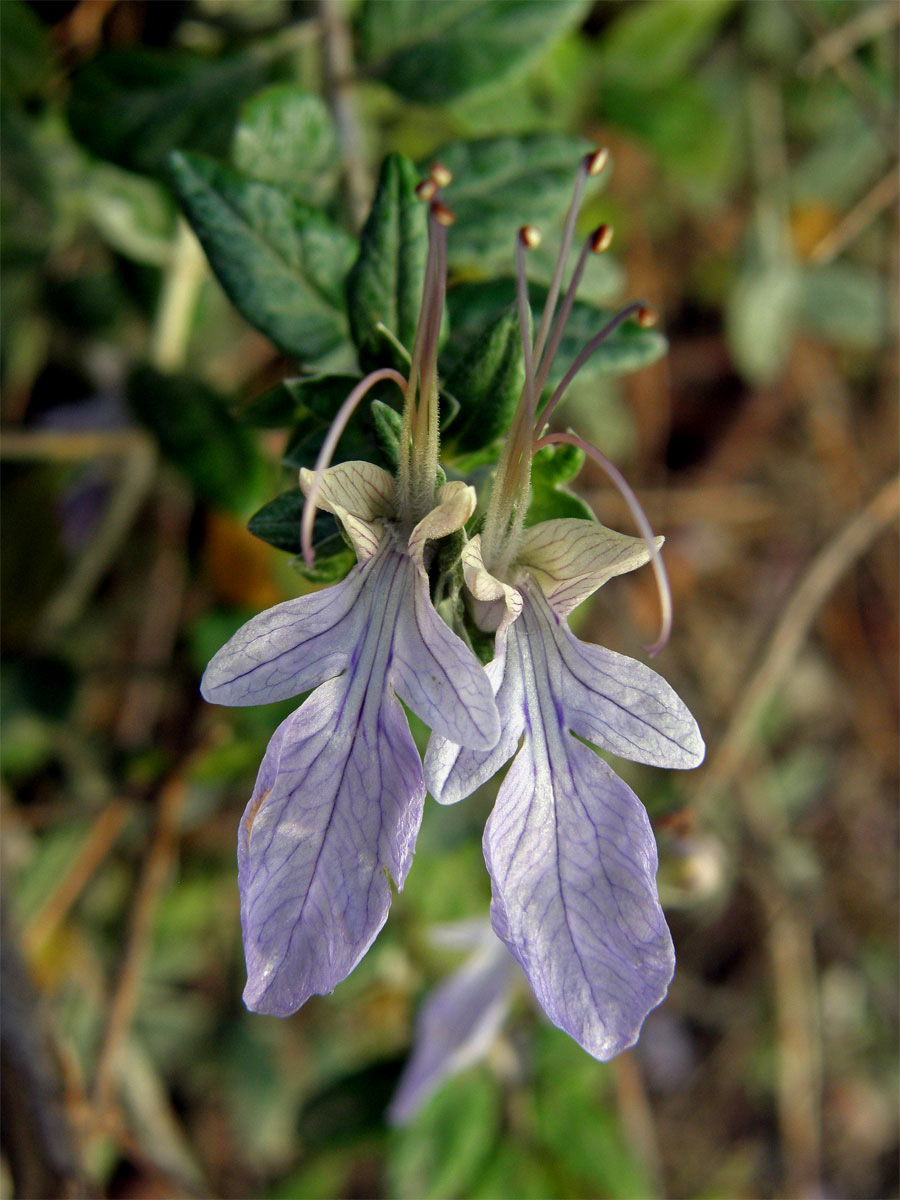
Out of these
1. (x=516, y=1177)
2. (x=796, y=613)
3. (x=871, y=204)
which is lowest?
(x=516, y=1177)

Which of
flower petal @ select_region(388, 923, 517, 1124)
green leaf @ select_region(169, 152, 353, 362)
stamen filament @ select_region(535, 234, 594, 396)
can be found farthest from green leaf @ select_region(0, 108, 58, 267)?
flower petal @ select_region(388, 923, 517, 1124)

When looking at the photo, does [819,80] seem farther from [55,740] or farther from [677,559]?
[55,740]

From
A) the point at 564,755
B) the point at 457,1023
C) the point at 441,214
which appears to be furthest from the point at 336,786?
the point at 457,1023

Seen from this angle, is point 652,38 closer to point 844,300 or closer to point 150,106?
point 844,300

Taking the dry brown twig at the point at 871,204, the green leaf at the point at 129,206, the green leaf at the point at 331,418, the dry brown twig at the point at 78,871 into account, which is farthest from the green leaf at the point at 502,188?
the dry brown twig at the point at 78,871

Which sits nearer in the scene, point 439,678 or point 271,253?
point 439,678

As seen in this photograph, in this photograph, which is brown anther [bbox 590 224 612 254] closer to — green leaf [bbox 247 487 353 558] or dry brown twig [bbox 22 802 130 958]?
green leaf [bbox 247 487 353 558]

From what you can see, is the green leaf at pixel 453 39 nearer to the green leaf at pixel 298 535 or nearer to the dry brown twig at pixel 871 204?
the green leaf at pixel 298 535

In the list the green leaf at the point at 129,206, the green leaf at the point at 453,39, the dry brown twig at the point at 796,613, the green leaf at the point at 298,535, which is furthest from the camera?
the dry brown twig at the point at 796,613
